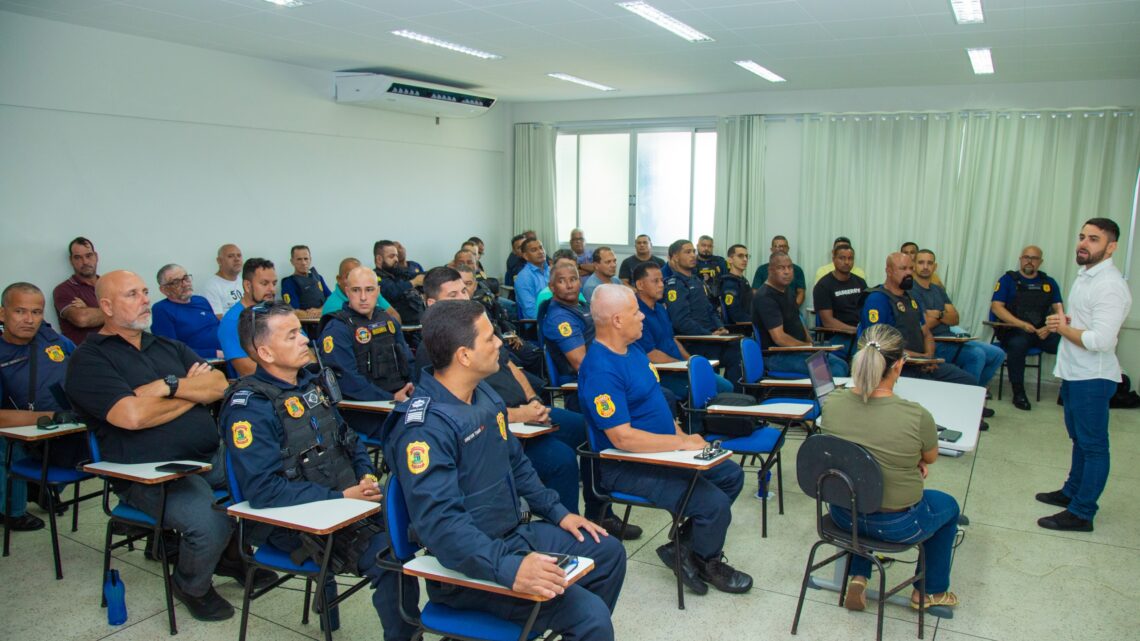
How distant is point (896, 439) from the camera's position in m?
2.78

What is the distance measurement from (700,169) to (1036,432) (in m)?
5.38

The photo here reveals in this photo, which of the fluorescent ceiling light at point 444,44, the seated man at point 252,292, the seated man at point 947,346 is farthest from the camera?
the seated man at point 947,346

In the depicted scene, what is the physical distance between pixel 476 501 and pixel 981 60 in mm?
6770

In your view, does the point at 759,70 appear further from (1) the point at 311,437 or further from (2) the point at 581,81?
(1) the point at 311,437

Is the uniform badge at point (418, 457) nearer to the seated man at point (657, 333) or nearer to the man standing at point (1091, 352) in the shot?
the seated man at point (657, 333)

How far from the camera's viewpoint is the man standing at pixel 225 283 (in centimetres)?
679

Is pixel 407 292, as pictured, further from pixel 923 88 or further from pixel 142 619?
pixel 923 88

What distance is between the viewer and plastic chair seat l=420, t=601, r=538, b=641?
2.12m

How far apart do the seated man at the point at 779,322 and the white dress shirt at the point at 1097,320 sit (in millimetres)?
1824

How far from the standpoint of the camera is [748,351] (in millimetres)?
4762

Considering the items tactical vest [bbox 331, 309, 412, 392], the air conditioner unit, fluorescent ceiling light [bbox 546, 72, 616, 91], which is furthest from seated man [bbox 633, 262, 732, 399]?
the air conditioner unit

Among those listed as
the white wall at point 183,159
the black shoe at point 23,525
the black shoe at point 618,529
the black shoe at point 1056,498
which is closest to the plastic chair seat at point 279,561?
the black shoe at point 618,529

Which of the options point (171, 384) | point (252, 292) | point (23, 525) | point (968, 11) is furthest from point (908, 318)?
point (23, 525)

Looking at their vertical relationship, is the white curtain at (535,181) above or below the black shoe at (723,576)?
above
